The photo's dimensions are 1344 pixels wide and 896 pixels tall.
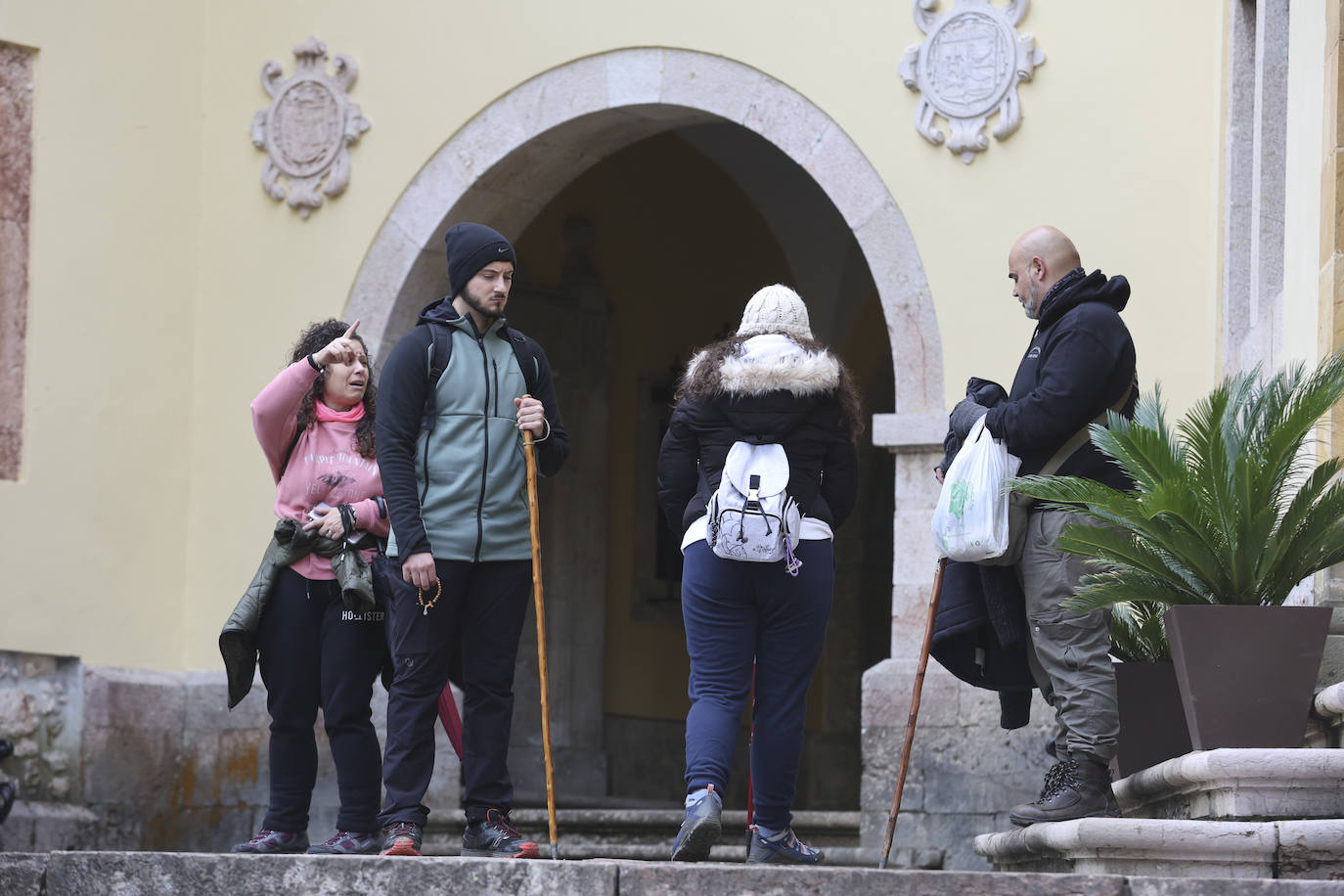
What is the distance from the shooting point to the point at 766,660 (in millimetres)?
5367

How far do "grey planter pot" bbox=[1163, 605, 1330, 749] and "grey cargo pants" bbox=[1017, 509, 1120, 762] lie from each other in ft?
1.33

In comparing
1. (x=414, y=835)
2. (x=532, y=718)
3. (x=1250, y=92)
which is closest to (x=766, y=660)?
(x=414, y=835)

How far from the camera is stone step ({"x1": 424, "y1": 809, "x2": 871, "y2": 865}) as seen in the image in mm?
8406

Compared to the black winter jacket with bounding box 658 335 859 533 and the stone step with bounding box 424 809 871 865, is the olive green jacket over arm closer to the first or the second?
the black winter jacket with bounding box 658 335 859 533

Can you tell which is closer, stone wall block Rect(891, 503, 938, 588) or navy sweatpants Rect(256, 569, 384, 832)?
navy sweatpants Rect(256, 569, 384, 832)

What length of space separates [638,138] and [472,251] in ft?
12.1

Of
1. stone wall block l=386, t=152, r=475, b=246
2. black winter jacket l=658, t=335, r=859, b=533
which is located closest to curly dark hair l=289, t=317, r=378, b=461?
black winter jacket l=658, t=335, r=859, b=533

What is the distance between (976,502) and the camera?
5.31 metres

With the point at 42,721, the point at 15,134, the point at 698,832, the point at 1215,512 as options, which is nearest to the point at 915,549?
the point at 1215,512

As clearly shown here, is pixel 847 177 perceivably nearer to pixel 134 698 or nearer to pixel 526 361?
pixel 526 361

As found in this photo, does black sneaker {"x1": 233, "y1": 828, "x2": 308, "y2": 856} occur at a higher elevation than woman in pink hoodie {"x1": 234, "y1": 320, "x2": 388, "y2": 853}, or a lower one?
lower

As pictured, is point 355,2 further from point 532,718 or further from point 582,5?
point 532,718

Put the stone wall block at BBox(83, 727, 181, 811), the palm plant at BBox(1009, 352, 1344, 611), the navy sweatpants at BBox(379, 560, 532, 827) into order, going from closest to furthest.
→ 1. the palm plant at BBox(1009, 352, 1344, 611)
2. the navy sweatpants at BBox(379, 560, 532, 827)
3. the stone wall block at BBox(83, 727, 181, 811)

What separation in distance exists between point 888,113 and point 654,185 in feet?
14.1
